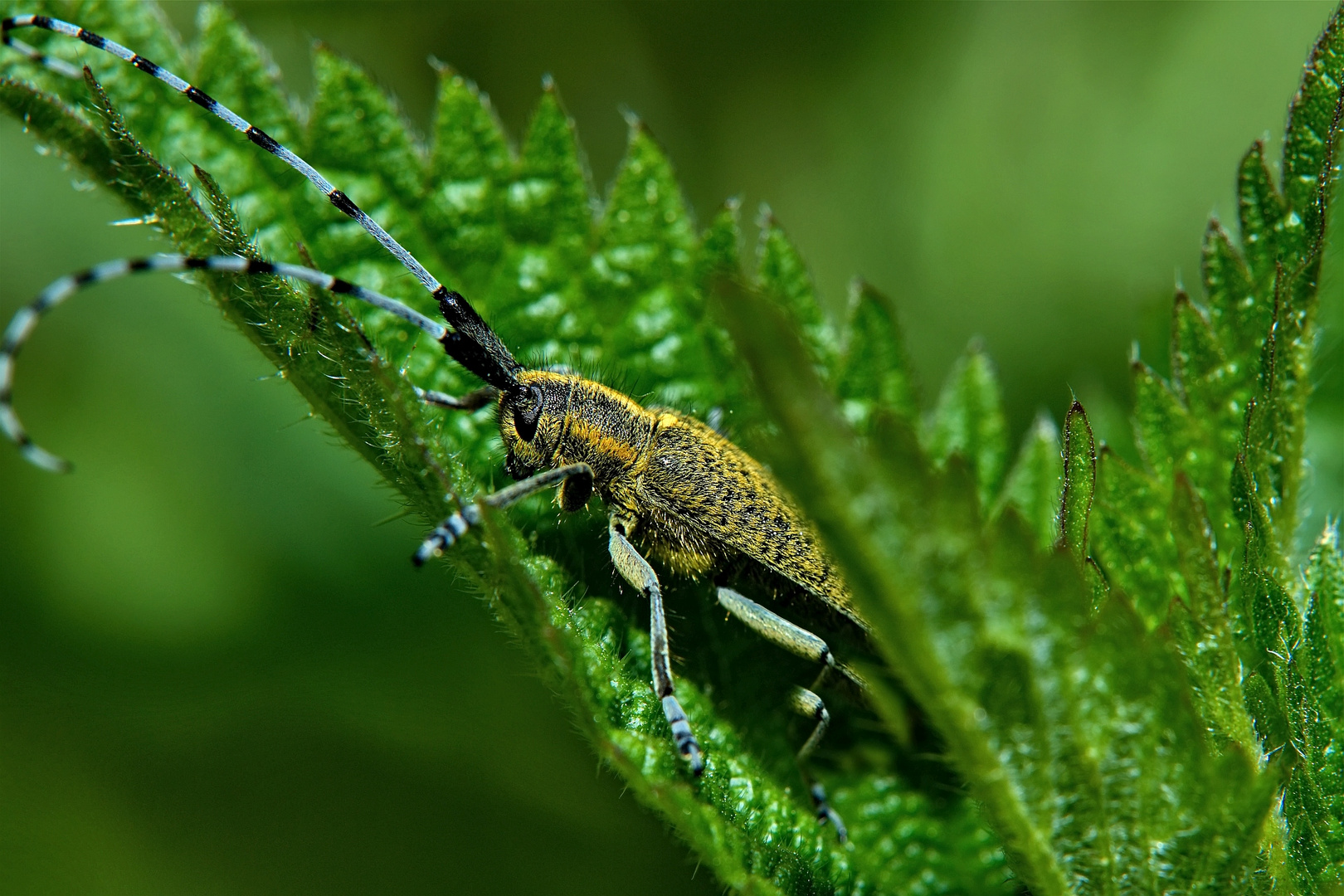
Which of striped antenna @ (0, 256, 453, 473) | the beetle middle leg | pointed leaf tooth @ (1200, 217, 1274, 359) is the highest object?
pointed leaf tooth @ (1200, 217, 1274, 359)

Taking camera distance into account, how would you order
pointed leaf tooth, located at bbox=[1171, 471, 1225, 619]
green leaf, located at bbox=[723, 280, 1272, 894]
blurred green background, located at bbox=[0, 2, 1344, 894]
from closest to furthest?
1. green leaf, located at bbox=[723, 280, 1272, 894]
2. pointed leaf tooth, located at bbox=[1171, 471, 1225, 619]
3. blurred green background, located at bbox=[0, 2, 1344, 894]

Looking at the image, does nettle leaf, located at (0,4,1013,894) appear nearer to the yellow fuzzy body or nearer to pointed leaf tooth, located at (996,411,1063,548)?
the yellow fuzzy body

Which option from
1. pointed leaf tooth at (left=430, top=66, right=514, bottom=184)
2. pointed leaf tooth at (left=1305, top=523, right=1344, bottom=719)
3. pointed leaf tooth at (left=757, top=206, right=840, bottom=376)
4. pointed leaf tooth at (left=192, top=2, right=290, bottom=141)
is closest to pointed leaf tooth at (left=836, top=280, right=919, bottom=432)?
pointed leaf tooth at (left=757, top=206, right=840, bottom=376)

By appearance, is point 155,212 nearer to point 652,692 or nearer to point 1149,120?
point 652,692

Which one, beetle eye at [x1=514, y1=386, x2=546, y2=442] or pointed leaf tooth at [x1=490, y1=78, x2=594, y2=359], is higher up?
pointed leaf tooth at [x1=490, y1=78, x2=594, y2=359]

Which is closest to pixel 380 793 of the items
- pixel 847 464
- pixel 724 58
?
pixel 847 464

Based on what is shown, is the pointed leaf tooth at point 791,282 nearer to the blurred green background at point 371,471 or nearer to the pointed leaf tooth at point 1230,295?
the pointed leaf tooth at point 1230,295

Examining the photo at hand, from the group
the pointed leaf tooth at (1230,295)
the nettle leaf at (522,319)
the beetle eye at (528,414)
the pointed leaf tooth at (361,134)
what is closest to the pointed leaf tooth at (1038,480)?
the pointed leaf tooth at (1230,295)
